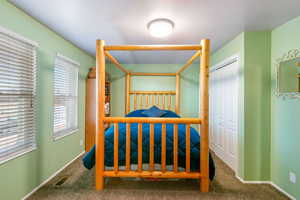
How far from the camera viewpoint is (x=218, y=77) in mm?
3115

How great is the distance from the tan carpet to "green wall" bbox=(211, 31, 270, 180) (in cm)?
25

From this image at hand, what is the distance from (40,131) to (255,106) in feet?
9.81

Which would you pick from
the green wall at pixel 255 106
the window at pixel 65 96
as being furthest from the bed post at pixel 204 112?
the window at pixel 65 96

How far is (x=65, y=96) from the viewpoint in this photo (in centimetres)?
264

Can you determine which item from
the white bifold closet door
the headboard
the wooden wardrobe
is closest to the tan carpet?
the white bifold closet door

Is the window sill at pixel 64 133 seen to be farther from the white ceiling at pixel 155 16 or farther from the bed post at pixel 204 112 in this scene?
the bed post at pixel 204 112

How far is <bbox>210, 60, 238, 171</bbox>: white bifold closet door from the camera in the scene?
2506mm

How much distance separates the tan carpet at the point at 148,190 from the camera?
177 centimetres

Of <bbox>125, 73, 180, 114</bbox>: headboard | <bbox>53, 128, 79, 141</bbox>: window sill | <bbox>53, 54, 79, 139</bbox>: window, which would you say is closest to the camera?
<bbox>53, 128, 79, 141</bbox>: window sill

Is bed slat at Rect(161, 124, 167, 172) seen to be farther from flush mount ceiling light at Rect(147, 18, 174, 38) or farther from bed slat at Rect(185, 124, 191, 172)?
flush mount ceiling light at Rect(147, 18, 174, 38)

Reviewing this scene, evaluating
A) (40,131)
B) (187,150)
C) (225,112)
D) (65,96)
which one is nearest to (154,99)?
(225,112)

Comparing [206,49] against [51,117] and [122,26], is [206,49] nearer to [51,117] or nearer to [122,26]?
[122,26]

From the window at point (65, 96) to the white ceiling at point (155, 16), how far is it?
Answer: 0.51 meters

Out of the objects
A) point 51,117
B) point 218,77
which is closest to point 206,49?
point 218,77
